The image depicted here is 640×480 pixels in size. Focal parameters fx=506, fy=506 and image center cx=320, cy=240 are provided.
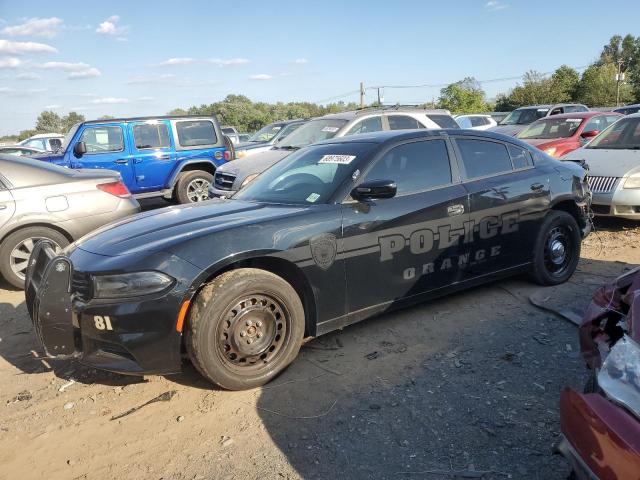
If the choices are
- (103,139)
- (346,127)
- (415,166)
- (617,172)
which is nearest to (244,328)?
(415,166)

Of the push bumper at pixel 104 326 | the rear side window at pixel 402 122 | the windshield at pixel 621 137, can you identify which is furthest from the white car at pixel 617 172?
the push bumper at pixel 104 326

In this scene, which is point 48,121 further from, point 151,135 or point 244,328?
point 244,328

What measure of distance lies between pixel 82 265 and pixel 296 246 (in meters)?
1.37

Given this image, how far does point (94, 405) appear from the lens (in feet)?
10.7

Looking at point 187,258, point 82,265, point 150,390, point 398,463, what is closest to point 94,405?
point 150,390

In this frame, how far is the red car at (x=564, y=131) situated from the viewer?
10.8 m

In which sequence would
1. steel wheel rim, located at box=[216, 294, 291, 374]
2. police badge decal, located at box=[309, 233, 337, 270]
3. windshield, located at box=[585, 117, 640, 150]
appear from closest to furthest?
steel wheel rim, located at box=[216, 294, 291, 374] < police badge decal, located at box=[309, 233, 337, 270] < windshield, located at box=[585, 117, 640, 150]

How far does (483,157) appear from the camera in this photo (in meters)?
4.56

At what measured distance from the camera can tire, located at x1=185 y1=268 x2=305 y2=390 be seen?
10.2 feet

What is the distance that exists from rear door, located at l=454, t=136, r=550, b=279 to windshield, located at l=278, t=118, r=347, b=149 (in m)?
4.01

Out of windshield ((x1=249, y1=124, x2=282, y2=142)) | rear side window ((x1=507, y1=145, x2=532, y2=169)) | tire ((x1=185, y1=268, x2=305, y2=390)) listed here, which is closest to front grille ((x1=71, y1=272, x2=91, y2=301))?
tire ((x1=185, y1=268, x2=305, y2=390))

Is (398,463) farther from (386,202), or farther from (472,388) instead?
(386,202)

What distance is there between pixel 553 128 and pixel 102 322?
11307mm

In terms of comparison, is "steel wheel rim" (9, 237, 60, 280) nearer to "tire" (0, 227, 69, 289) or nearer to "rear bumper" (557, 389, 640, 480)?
"tire" (0, 227, 69, 289)
